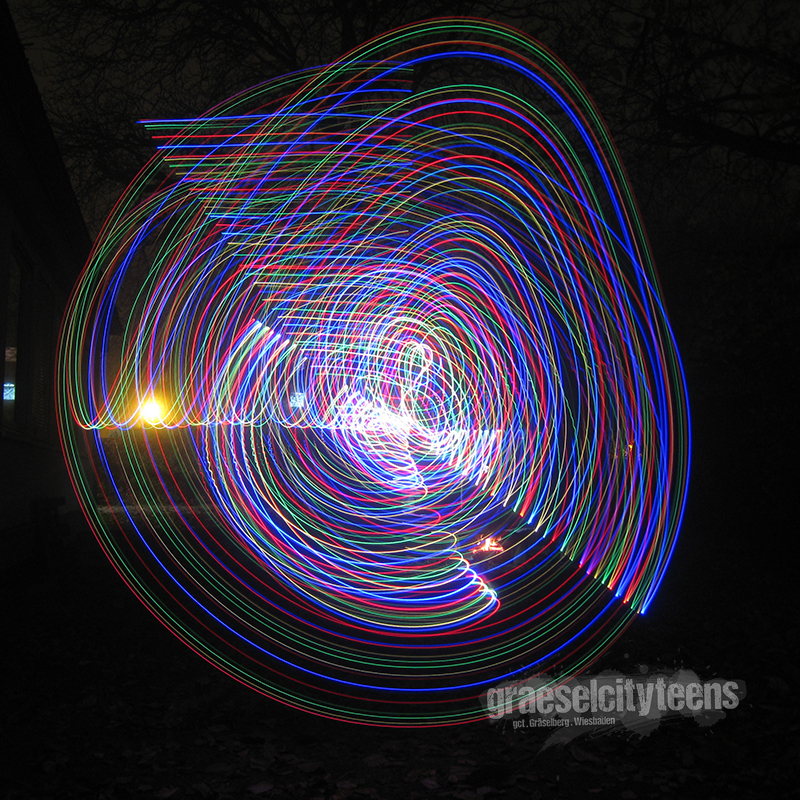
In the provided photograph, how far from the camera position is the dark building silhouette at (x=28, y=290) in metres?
7.05

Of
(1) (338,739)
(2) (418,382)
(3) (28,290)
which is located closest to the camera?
(1) (338,739)

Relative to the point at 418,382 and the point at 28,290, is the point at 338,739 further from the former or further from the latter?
the point at 418,382

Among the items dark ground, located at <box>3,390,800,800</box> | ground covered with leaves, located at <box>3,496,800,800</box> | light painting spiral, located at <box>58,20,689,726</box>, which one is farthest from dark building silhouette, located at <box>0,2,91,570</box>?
ground covered with leaves, located at <box>3,496,800,800</box>

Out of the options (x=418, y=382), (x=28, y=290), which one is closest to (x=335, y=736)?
(x=28, y=290)

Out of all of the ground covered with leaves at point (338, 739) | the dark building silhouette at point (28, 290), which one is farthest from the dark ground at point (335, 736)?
the dark building silhouette at point (28, 290)

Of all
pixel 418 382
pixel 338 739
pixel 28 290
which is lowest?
pixel 338 739

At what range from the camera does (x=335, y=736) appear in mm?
4074

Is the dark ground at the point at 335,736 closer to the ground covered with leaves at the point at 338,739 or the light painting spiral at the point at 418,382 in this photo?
the ground covered with leaves at the point at 338,739

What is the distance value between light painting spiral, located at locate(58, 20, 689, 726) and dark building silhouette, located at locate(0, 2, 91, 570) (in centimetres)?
55

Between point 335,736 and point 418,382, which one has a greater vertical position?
point 418,382

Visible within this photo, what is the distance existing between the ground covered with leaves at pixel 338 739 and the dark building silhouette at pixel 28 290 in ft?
8.28

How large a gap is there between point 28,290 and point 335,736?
24.1ft

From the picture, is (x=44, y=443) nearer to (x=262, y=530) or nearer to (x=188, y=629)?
(x=262, y=530)

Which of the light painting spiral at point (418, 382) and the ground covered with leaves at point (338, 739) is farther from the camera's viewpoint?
the light painting spiral at point (418, 382)
